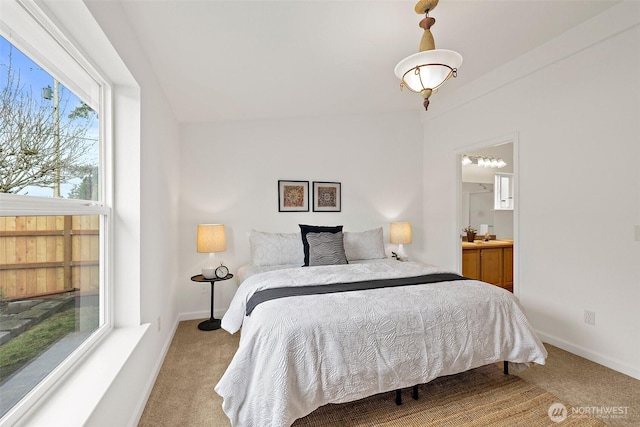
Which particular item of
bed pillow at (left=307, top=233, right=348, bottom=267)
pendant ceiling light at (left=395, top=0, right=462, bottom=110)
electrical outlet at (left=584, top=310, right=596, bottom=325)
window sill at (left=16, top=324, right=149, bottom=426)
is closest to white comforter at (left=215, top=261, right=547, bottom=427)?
window sill at (left=16, top=324, right=149, bottom=426)

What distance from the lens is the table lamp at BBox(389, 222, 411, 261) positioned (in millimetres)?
4215

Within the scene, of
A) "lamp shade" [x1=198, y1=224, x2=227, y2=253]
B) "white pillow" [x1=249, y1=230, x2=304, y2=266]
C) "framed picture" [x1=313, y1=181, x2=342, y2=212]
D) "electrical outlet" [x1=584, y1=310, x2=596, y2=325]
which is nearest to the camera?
"electrical outlet" [x1=584, y1=310, x2=596, y2=325]

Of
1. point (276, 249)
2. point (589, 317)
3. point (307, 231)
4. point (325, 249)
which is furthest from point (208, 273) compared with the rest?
point (589, 317)

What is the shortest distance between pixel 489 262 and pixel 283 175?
128 inches

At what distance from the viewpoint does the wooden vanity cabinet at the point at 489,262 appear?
14.4 ft

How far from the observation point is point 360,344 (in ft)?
5.70

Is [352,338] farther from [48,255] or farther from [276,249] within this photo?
[276,249]

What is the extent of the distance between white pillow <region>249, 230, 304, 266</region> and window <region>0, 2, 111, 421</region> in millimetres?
1846

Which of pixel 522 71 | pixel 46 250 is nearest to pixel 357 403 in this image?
pixel 46 250

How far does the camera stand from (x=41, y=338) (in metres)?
1.21

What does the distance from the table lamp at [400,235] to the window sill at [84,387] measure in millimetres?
3239

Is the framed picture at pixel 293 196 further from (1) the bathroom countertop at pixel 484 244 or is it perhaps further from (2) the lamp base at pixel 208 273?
(1) the bathroom countertop at pixel 484 244

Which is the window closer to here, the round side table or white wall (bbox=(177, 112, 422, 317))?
the round side table

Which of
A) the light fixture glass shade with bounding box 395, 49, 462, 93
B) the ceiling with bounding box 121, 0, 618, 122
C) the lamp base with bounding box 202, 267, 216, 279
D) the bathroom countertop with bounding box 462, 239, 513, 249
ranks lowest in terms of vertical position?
the lamp base with bounding box 202, 267, 216, 279
